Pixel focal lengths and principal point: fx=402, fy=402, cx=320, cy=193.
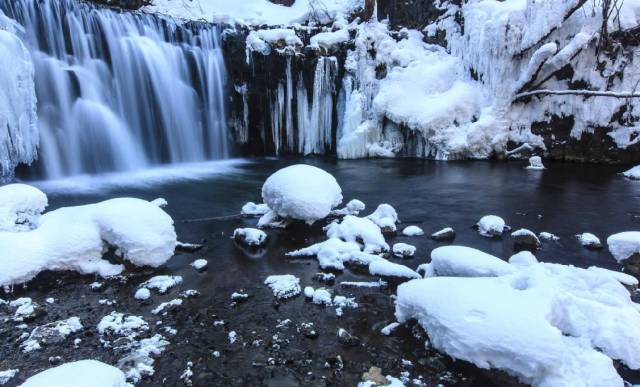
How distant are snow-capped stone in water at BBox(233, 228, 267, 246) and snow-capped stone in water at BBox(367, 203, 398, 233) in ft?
5.76

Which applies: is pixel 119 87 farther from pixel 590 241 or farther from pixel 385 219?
pixel 590 241

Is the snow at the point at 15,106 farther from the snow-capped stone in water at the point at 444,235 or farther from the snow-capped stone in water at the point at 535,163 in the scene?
the snow-capped stone in water at the point at 535,163

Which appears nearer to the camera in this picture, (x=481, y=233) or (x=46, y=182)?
(x=481, y=233)

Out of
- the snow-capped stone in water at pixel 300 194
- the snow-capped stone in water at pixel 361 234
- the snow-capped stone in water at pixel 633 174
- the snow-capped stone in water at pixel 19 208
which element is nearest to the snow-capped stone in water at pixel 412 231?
the snow-capped stone in water at pixel 361 234

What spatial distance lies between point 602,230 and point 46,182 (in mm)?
10983

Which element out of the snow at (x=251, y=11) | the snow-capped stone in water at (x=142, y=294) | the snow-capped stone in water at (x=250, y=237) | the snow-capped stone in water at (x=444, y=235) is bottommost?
the snow-capped stone in water at (x=142, y=294)

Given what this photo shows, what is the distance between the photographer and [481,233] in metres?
6.02

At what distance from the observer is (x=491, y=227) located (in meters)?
5.96

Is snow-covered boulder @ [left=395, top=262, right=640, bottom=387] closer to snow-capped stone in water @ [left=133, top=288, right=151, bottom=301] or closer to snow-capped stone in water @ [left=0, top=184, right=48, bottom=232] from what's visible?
snow-capped stone in water @ [left=133, top=288, right=151, bottom=301]

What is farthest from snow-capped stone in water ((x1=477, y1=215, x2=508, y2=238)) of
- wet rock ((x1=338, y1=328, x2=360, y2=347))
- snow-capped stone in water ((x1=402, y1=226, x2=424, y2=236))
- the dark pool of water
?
wet rock ((x1=338, y1=328, x2=360, y2=347))

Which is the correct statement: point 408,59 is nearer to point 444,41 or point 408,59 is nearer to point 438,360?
point 444,41

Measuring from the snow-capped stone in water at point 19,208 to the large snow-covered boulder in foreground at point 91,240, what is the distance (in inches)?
4.7

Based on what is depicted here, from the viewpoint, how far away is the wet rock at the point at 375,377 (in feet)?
9.29

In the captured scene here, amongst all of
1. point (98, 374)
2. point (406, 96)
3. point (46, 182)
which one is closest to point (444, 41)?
point (406, 96)
